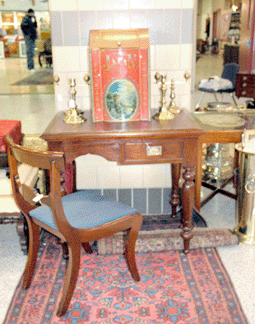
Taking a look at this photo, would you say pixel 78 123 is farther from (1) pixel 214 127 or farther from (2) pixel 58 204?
(1) pixel 214 127

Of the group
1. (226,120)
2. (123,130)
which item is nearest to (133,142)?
(123,130)

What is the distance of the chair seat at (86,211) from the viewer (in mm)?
1779

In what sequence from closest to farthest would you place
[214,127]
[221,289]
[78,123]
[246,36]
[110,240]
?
1. [221,289]
2. [78,123]
3. [110,240]
4. [214,127]
5. [246,36]

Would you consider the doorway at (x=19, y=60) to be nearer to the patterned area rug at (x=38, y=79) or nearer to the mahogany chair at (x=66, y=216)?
the patterned area rug at (x=38, y=79)

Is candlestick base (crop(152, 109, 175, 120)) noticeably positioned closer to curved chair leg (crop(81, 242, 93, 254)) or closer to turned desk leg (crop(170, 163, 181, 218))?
turned desk leg (crop(170, 163, 181, 218))

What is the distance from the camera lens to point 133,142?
2.04 metres

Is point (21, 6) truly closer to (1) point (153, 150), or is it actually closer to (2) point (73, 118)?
(2) point (73, 118)

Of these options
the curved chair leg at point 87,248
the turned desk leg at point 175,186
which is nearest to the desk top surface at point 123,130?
the turned desk leg at point 175,186

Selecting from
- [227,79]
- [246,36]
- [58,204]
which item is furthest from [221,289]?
[246,36]

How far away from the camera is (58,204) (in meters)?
1.64

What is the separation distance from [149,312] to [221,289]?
43cm

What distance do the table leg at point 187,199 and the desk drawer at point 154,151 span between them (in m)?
0.12

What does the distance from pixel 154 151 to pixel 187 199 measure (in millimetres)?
355

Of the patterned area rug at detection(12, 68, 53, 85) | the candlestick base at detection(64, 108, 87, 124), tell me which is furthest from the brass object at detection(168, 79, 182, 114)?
the patterned area rug at detection(12, 68, 53, 85)
